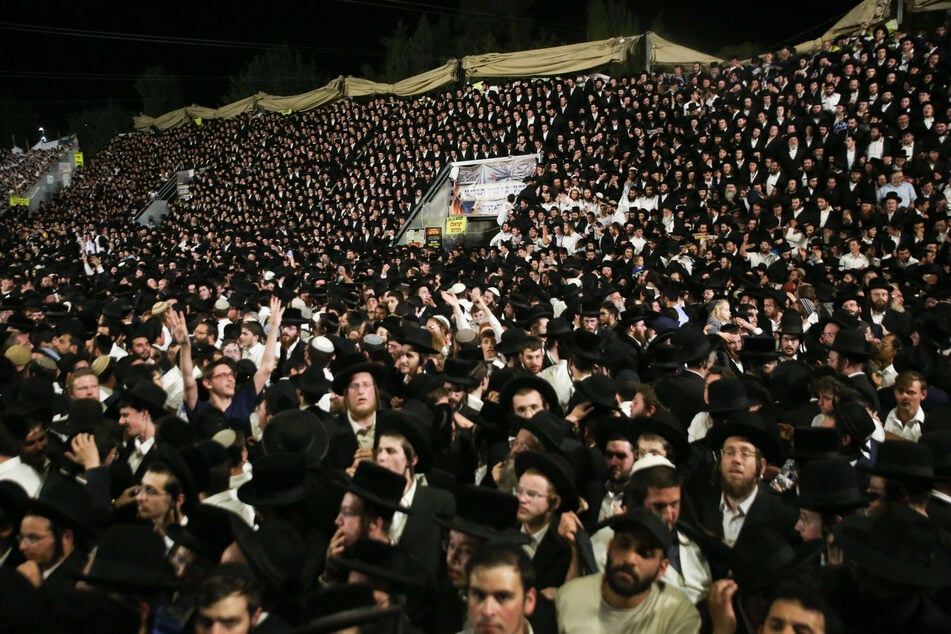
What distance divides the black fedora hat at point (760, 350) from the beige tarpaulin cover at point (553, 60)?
19.5 meters

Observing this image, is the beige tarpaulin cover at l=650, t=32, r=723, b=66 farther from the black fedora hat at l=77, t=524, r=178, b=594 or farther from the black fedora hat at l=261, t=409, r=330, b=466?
the black fedora hat at l=77, t=524, r=178, b=594

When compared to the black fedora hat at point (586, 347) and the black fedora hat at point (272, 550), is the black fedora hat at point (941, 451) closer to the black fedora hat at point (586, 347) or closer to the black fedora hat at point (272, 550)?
the black fedora hat at point (586, 347)

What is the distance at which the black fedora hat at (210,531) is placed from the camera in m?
3.21

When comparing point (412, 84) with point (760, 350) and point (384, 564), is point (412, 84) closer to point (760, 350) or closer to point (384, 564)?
point (760, 350)

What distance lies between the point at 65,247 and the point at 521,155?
1730cm

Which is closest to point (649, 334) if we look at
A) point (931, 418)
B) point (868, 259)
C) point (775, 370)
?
point (775, 370)

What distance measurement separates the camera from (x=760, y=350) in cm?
678

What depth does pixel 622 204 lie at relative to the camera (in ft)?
57.0

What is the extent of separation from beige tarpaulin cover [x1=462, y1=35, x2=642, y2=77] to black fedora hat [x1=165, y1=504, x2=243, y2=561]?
23743 millimetres

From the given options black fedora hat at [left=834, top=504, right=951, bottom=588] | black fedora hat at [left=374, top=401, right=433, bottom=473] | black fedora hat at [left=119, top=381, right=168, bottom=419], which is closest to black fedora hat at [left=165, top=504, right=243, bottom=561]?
black fedora hat at [left=374, top=401, right=433, bottom=473]

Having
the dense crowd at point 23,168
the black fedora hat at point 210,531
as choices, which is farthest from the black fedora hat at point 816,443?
the dense crowd at point 23,168

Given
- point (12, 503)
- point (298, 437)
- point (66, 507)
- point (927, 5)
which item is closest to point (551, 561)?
point (298, 437)

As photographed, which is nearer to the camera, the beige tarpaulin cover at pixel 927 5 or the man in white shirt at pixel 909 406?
the man in white shirt at pixel 909 406

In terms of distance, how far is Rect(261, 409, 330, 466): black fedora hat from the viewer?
3939 millimetres
